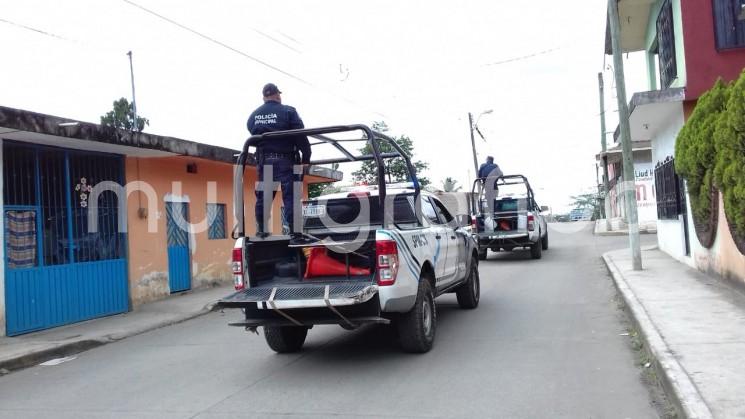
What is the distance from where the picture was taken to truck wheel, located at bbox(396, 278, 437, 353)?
6426 mm

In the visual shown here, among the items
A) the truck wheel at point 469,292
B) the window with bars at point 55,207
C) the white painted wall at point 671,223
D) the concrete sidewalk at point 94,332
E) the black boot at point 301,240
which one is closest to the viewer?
the black boot at point 301,240

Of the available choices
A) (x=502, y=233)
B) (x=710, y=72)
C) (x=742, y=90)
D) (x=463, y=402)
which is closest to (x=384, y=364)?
(x=463, y=402)

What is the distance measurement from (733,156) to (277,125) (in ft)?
18.4

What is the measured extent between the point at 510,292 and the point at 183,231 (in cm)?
745

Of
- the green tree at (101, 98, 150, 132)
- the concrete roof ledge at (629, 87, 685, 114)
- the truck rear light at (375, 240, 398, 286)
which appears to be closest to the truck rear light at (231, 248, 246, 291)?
the truck rear light at (375, 240, 398, 286)

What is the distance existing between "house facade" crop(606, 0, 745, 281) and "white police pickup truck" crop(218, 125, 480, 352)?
4.85 metres

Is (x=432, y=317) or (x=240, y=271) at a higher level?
(x=240, y=271)

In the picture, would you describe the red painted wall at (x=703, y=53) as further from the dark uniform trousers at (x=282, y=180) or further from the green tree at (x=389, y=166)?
the dark uniform trousers at (x=282, y=180)

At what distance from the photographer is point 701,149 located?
8992mm

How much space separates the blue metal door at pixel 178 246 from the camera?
13336 millimetres

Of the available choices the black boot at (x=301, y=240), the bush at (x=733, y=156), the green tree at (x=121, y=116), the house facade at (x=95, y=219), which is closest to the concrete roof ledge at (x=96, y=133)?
the house facade at (x=95, y=219)

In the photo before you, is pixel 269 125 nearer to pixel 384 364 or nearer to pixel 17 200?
pixel 384 364

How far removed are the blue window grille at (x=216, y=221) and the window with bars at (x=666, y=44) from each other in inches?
423

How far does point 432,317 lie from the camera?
686 centimetres
